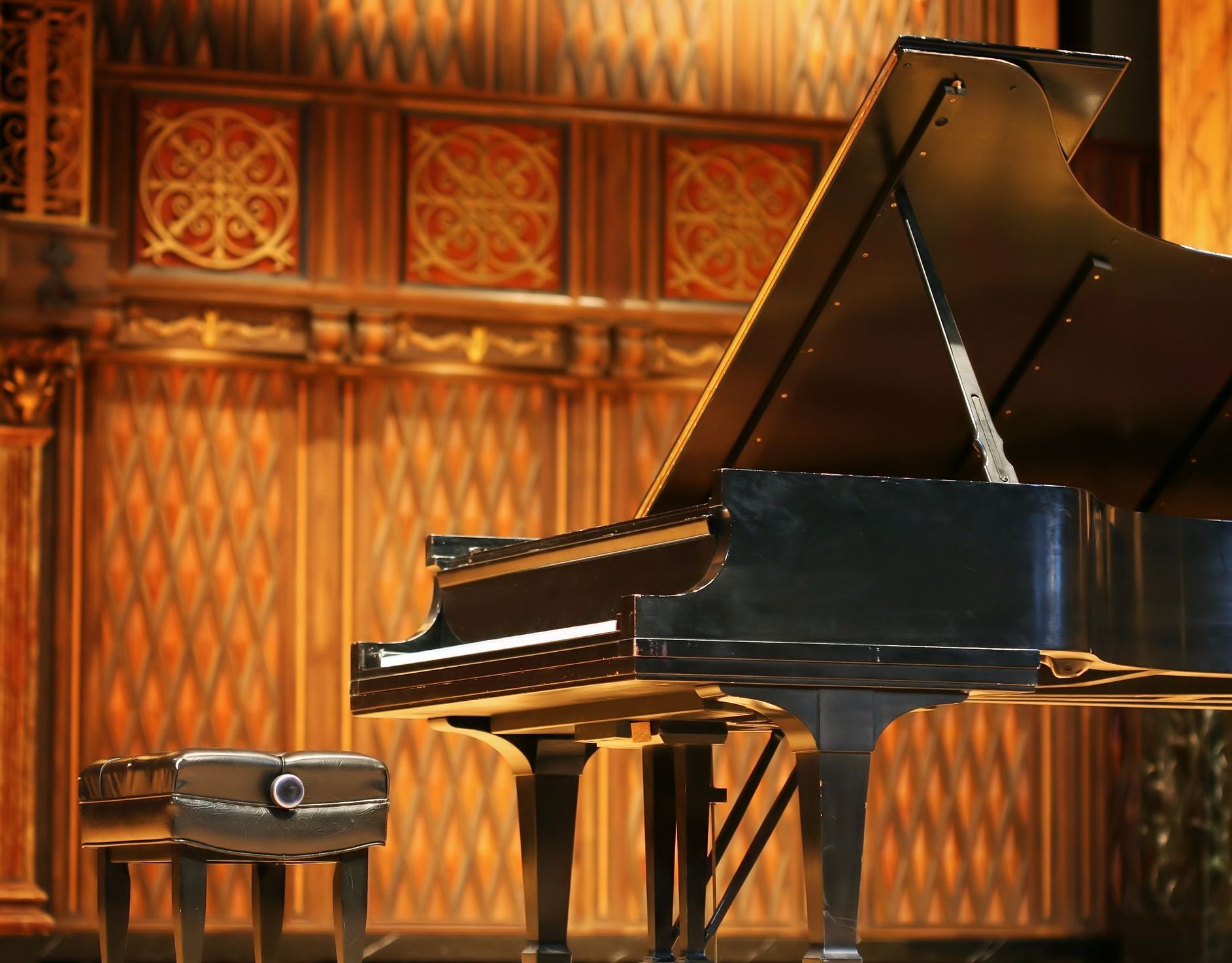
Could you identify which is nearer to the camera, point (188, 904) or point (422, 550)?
point (188, 904)

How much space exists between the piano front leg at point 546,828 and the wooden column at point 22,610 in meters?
2.57

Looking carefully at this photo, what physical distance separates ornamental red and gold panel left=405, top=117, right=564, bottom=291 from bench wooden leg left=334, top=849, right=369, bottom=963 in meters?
3.11

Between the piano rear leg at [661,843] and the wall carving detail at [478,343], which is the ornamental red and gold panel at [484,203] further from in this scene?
the piano rear leg at [661,843]

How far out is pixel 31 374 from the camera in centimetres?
602

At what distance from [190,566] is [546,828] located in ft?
9.04

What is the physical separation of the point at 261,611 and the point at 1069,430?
10.7 feet

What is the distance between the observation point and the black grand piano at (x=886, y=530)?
9.35 ft

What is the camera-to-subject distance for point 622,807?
6402 mm

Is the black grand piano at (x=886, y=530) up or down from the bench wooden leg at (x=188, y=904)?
up

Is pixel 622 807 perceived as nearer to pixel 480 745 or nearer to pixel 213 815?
pixel 480 745

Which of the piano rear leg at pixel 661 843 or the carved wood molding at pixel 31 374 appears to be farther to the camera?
the carved wood molding at pixel 31 374

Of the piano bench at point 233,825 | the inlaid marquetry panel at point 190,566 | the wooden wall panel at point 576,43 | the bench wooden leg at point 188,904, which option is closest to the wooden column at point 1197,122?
the wooden wall panel at point 576,43

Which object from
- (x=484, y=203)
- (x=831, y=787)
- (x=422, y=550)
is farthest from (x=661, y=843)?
(x=484, y=203)

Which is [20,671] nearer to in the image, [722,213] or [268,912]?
[268,912]
